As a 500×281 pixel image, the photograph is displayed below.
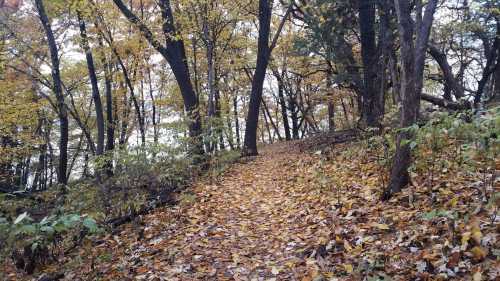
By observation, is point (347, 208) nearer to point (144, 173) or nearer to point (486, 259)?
point (486, 259)

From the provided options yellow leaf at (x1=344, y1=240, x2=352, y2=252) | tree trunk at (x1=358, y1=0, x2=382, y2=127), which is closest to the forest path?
yellow leaf at (x1=344, y1=240, x2=352, y2=252)

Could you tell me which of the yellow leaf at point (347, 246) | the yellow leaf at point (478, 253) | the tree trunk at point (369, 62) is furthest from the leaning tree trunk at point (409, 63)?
the tree trunk at point (369, 62)

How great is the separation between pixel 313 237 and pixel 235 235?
1.24 meters

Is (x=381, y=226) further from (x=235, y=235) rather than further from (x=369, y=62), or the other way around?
(x=369, y=62)

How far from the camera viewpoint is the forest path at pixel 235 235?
4129 mm

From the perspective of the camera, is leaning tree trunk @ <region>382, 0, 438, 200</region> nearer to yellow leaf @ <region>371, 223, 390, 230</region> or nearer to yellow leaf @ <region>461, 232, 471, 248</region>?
yellow leaf @ <region>371, 223, 390, 230</region>

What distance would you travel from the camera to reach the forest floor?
3.12m

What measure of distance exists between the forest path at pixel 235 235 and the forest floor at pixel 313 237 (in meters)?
0.02

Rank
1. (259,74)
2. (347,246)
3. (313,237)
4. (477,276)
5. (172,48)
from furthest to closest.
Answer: (259,74), (172,48), (313,237), (347,246), (477,276)

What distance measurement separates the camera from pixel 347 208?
4969 mm

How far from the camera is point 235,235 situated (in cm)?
521

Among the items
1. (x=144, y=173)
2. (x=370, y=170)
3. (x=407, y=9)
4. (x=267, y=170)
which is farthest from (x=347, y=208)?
(x=267, y=170)

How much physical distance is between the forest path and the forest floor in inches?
0.7

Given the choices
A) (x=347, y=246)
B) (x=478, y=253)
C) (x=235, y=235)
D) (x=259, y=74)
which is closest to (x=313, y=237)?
(x=347, y=246)
